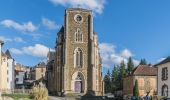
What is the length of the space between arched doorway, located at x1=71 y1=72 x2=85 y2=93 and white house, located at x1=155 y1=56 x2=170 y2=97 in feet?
102

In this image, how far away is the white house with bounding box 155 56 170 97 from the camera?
2271 inches

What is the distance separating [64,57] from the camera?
90250mm

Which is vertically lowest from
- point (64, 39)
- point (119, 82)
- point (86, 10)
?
point (119, 82)

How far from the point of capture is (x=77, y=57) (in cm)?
9081

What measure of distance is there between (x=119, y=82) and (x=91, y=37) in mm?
40866

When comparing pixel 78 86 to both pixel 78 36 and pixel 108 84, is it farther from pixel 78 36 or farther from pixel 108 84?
pixel 108 84

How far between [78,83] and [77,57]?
5.63 meters

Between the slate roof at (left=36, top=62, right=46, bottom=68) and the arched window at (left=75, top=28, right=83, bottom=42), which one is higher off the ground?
the arched window at (left=75, top=28, right=83, bottom=42)

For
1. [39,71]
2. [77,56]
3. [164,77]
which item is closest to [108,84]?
[39,71]

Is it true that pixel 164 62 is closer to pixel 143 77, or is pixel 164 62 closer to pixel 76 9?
pixel 143 77

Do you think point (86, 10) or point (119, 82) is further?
point (119, 82)

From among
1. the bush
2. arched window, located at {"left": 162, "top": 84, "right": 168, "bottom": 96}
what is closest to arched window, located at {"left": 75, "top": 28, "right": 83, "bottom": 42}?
arched window, located at {"left": 162, "top": 84, "right": 168, "bottom": 96}

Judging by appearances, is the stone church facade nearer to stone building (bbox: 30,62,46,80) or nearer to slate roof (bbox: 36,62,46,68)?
stone building (bbox: 30,62,46,80)

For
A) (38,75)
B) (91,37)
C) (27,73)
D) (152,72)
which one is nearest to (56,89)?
(91,37)
